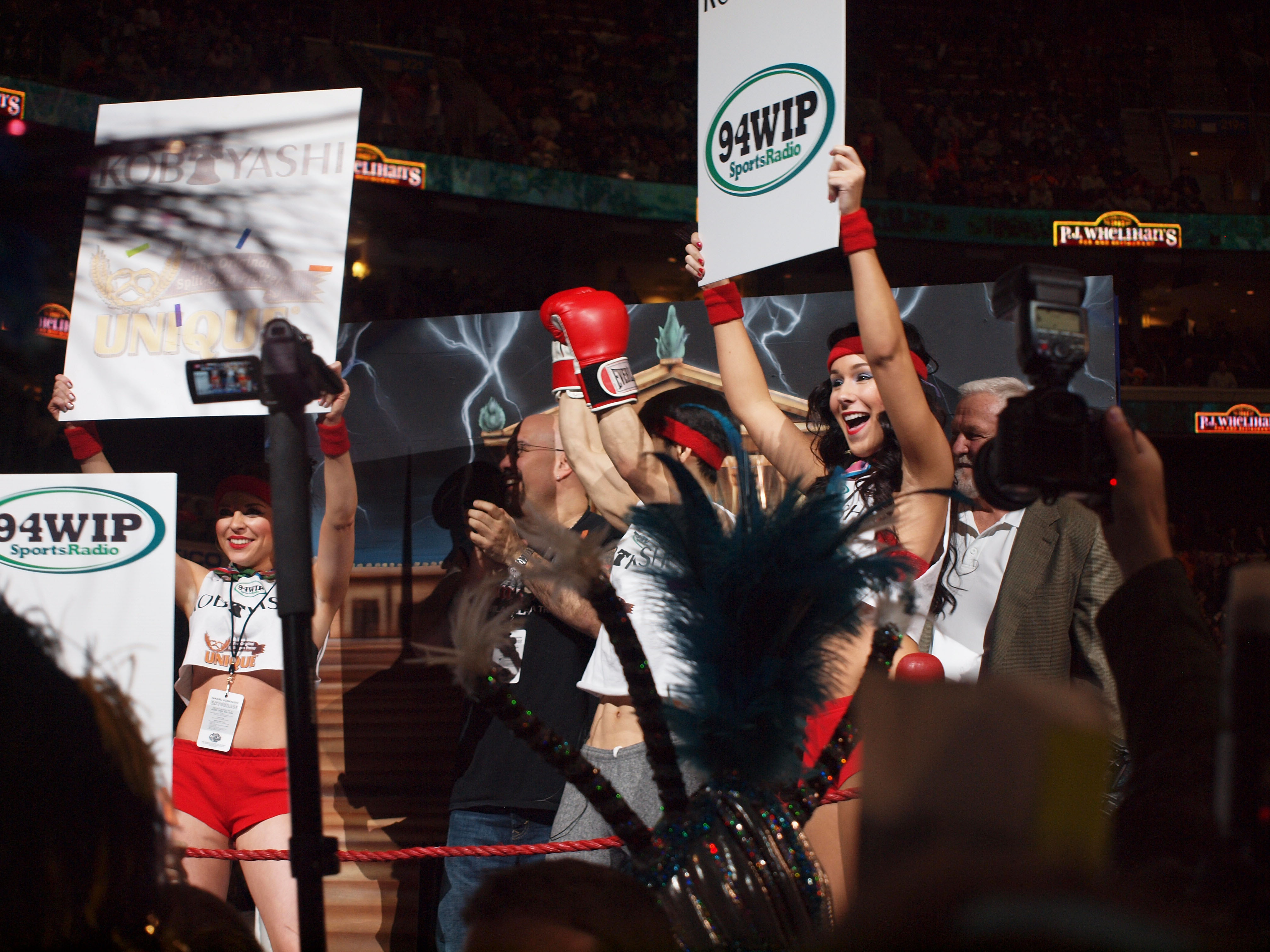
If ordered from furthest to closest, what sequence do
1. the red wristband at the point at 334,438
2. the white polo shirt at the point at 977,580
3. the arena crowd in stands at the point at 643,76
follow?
the arena crowd in stands at the point at 643,76, the red wristband at the point at 334,438, the white polo shirt at the point at 977,580

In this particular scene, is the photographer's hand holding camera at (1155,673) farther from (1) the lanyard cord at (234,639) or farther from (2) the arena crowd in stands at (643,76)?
(2) the arena crowd in stands at (643,76)

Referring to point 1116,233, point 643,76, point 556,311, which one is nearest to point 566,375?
point 556,311

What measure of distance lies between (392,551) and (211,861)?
1131 mm

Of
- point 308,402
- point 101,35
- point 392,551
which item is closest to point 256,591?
point 392,551

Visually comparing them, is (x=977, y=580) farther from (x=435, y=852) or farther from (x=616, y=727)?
(x=435, y=852)

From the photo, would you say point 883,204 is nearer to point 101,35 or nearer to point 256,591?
point 101,35

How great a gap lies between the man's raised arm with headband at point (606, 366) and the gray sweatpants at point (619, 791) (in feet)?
1.77

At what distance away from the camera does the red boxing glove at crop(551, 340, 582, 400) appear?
2672 mm

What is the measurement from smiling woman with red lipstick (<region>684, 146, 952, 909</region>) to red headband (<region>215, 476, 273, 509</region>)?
4.45ft

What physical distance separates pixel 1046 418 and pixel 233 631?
236 cm

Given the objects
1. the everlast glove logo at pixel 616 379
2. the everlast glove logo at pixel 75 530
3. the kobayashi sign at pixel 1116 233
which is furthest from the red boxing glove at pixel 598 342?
the kobayashi sign at pixel 1116 233

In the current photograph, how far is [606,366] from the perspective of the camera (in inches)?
90.7

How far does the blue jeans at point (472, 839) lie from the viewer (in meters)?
2.57

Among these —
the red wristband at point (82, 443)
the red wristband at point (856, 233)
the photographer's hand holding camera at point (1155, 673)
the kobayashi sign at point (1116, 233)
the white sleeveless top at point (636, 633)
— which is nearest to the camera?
the photographer's hand holding camera at point (1155, 673)
